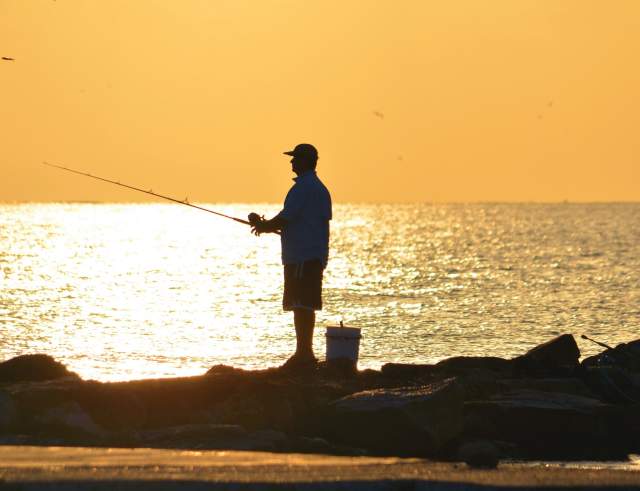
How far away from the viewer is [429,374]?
40.2ft

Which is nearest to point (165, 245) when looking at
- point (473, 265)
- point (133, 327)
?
point (473, 265)

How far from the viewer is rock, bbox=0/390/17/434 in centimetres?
973

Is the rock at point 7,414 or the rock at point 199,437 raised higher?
the rock at point 7,414

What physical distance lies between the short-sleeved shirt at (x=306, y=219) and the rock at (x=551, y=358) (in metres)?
2.57

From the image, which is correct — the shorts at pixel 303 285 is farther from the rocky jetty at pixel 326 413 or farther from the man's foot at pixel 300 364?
the rocky jetty at pixel 326 413

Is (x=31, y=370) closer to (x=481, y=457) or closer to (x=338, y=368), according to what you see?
(x=338, y=368)

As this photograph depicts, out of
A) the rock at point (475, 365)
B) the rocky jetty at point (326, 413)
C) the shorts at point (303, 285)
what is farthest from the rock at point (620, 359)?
the shorts at point (303, 285)

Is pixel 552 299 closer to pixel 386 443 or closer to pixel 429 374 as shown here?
pixel 429 374

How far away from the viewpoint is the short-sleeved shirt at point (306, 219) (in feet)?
37.7

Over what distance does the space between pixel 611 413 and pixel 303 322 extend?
261 cm

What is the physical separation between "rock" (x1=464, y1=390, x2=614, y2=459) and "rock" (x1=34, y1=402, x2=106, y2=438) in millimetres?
2818

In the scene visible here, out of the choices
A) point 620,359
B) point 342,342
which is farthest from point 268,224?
point 620,359

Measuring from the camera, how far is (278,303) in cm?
3834

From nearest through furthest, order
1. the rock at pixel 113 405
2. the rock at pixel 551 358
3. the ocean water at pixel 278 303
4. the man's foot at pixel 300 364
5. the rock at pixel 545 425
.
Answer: the rock at pixel 113 405 → the rock at pixel 545 425 → the man's foot at pixel 300 364 → the rock at pixel 551 358 → the ocean water at pixel 278 303
